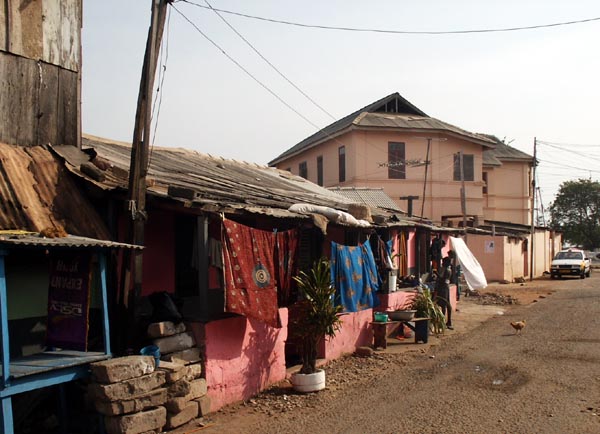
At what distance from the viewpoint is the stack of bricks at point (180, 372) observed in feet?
21.6

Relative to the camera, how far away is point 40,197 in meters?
7.07

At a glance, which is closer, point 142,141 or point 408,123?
point 142,141

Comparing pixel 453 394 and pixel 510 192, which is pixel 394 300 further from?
pixel 510 192

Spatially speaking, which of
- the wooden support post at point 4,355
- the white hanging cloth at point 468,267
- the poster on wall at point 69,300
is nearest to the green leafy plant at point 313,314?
the poster on wall at point 69,300

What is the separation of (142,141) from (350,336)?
6.09 metres

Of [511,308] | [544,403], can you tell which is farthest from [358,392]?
[511,308]

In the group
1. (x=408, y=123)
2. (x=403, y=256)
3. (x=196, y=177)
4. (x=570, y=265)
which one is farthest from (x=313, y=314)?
(x=570, y=265)

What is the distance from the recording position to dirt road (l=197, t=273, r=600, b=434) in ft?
22.1

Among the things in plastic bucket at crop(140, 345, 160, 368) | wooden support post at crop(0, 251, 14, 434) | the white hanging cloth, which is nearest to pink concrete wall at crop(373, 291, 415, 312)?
the white hanging cloth

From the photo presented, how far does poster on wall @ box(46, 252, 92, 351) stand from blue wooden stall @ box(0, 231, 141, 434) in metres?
0.16

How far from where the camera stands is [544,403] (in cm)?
749

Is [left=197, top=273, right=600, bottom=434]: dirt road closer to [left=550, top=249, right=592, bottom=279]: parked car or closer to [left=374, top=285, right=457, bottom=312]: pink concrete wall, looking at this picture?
[left=374, top=285, right=457, bottom=312]: pink concrete wall

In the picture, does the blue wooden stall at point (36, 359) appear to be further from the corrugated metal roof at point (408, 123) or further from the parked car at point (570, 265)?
the parked car at point (570, 265)

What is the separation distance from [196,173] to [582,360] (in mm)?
7958
